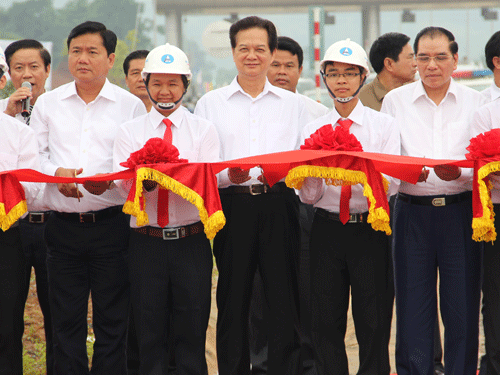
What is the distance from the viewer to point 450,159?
435cm

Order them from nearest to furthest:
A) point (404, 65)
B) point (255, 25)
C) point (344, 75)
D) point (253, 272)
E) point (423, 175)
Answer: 1. point (423, 175)
2. point (344, 75)
3. point (253, 272)
4. point (255, 25)
5. point (404, 65)

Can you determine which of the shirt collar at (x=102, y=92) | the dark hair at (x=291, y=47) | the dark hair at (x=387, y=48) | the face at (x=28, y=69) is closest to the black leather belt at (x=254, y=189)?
the shirt collar at (x=102, y=92)

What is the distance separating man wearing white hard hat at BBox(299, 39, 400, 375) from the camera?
13.9ft

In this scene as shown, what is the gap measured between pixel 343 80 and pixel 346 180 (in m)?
0.80

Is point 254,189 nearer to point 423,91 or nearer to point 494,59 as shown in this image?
point 423,91

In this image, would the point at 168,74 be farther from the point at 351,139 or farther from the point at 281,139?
the point at 351,139

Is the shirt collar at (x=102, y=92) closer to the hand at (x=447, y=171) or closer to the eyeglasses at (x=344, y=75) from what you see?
the eyeglasses at (x=344, y=75)

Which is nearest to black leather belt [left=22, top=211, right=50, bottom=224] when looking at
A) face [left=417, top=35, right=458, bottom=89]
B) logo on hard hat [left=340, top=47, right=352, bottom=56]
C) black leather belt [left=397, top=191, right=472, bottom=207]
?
logo on hard hat [left=340, top=47, right=352, bottom=56]

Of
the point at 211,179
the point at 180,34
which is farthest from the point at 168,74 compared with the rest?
the point at 180,34

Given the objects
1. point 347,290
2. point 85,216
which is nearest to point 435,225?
point 347,290

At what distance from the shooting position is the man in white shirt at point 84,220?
4488 millimetres

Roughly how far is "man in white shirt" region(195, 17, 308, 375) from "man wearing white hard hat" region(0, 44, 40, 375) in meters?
1.28

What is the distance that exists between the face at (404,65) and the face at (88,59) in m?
2.77

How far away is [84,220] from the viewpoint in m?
4.51
